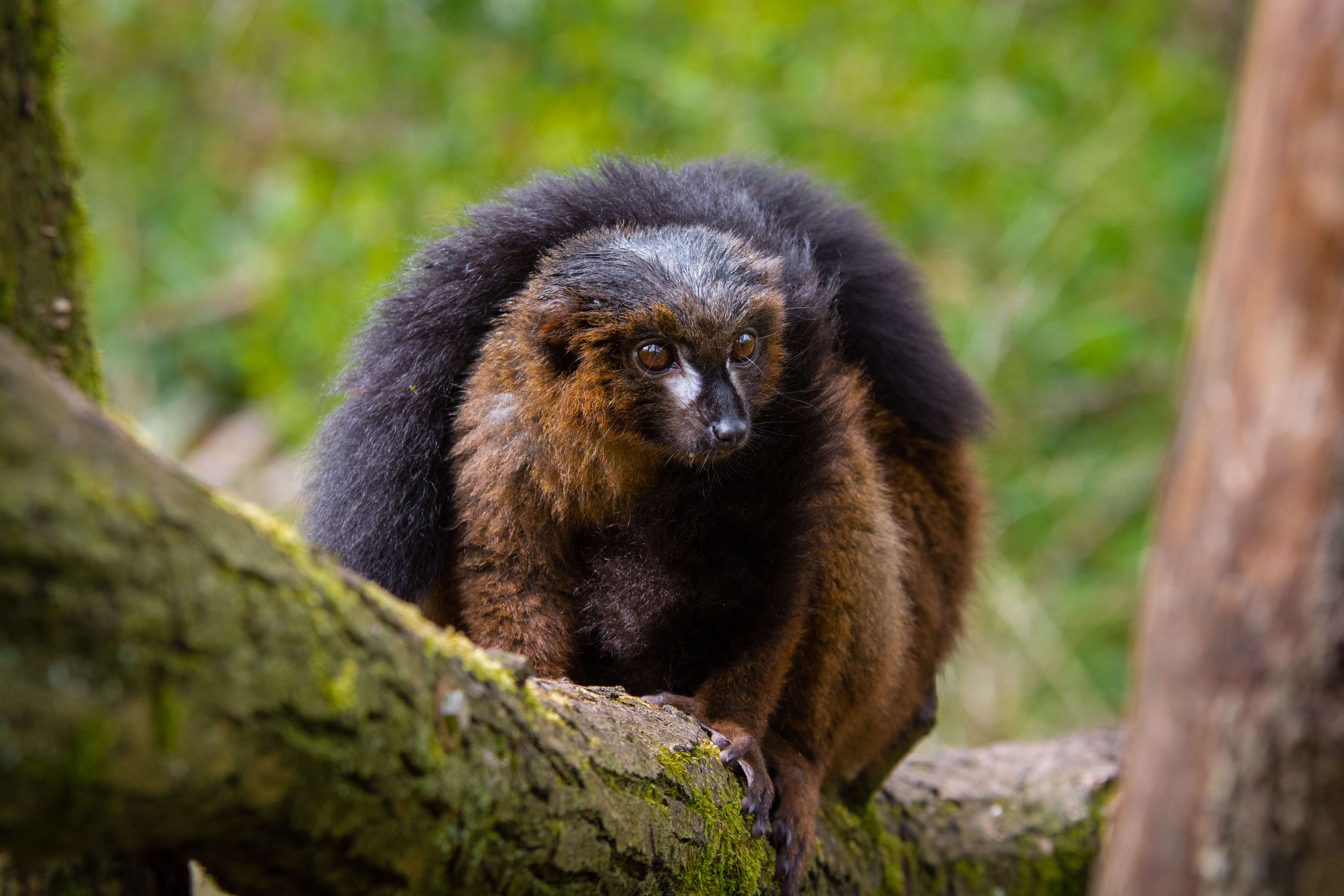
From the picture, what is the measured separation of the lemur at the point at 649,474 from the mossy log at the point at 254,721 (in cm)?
73

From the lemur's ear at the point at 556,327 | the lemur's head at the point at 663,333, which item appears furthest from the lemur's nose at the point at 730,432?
the lemur's ear at the point at 556,327

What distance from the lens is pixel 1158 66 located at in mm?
8258

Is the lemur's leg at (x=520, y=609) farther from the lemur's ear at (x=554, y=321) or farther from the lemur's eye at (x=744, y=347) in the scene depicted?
the lemur's eye at (x=744, y=347)

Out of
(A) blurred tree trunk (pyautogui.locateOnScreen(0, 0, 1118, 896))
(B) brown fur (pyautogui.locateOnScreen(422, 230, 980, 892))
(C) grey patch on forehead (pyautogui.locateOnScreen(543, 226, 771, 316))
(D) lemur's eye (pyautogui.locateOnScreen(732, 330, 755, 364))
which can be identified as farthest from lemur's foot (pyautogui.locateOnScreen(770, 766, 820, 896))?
(C) grey patch on forehead (pyautogui.locateOnScreen(543, 226, 771, 316))

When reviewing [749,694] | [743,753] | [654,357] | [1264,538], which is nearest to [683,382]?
[654,357]

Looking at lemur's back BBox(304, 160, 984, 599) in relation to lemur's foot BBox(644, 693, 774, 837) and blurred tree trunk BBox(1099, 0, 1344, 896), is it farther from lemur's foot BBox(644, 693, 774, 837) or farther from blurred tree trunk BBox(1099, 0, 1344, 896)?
blurred tree trunk BBox(1099, 0, 1344, 896)

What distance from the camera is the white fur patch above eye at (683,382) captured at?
315cm

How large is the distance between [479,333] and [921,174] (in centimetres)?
517

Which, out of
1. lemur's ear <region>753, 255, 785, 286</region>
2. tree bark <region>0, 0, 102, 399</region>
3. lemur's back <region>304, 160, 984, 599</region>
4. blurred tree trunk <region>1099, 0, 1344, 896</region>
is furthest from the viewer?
lemur's ear <region>753, 255, 785, 286</region>

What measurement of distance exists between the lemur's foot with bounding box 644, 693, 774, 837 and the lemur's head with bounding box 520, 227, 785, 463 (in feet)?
2.26

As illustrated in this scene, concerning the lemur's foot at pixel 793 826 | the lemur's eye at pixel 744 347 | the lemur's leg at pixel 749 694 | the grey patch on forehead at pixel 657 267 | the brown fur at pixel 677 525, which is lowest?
the lemur's foot at pixel 793 826

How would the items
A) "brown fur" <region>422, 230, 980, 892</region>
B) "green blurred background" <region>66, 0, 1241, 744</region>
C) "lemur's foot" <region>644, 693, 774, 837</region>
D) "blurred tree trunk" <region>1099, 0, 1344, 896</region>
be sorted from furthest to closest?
"green blurred background" <region>66, 0, 1241, 744</region> < "brown fur" <region>422, 230, 980, 892</region> < "lemur's foot" <region>644, 693, 774, 837</region> < "blurred tree trunk" <region>1099, 0, 1344, 896</region>

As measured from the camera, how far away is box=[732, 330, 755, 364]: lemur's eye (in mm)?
3203

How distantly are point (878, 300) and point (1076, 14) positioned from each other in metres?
6.27
